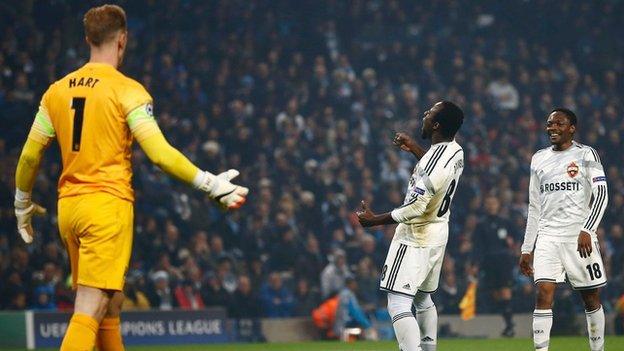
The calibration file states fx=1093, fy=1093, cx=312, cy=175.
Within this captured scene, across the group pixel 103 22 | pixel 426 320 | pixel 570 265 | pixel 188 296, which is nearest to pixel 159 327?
pixel 188 296

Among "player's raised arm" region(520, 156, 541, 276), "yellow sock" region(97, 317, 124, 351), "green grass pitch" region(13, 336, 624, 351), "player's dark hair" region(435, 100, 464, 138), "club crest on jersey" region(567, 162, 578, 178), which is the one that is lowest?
"green grass pitch" region(13, 336, 624, 351)

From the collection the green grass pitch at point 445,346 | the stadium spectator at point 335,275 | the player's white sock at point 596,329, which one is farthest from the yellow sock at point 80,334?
the stadium spectator at point 335,275

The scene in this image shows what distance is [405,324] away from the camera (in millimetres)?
7969

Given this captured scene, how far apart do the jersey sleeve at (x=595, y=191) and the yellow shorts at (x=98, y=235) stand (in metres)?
4.99

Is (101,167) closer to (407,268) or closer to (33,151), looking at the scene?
(33,151)

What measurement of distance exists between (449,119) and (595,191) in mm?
1962

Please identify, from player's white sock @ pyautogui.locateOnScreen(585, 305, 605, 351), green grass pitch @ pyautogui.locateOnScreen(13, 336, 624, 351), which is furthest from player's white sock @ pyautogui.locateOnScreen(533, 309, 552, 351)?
green grass pitch @ pyautogui.locateOnScreen(13, 336, 624, 351)

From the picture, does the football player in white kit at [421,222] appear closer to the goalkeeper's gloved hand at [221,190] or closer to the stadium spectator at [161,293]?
the goalkeeper's gloved hand at [221,190]

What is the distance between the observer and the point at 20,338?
1474cm

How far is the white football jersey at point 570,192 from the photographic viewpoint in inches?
372

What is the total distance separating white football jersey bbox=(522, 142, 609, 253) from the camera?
9438 mm

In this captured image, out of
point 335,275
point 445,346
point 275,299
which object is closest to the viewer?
point 445,346

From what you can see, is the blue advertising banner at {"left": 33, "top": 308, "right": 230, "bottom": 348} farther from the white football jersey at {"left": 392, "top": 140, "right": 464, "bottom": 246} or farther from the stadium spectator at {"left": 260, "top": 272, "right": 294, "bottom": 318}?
the white football jersey at {"left": 392, "top": 140, "right": 464, "bottom": 246}

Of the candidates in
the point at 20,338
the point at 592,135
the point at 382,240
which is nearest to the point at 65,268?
the point at 20,338
